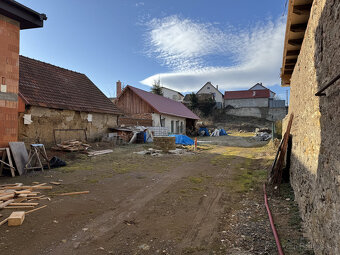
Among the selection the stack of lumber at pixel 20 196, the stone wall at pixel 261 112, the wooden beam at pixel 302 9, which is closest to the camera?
the wooden beam at pixel 302 9

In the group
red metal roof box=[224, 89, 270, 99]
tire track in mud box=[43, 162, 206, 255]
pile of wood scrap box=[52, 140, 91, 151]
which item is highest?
red metal roof box=[224, 89, 270, 99]

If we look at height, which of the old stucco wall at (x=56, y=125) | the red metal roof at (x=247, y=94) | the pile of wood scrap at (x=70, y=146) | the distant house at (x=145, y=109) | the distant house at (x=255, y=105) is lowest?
the pile of wood scrap at (x=70, y=146)

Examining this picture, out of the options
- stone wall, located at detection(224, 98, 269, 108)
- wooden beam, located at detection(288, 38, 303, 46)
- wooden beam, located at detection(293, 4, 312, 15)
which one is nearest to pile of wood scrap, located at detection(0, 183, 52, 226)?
wooden beam, located at detection(293, 4, 312, 15)

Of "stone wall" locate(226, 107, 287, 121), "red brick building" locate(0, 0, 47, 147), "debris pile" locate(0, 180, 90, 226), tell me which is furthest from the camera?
"stone wall" locate(226, 107, 287, 121)

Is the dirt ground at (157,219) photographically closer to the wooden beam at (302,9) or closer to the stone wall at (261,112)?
the wooden beam at (302,9)

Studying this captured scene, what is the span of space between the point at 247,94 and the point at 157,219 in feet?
188

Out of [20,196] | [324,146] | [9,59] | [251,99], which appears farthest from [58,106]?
[251,99]

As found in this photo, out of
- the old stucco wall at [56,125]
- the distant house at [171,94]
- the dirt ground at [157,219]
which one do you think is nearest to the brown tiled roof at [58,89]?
the old stucco wall at [56,125]

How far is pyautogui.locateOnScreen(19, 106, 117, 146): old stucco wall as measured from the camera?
12.2 metres

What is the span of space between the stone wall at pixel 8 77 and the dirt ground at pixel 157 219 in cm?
220

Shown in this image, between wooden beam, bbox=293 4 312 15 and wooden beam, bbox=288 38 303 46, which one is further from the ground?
wooden beam, bbox=293 4 312 15

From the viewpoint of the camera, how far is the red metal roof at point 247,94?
5518 cm

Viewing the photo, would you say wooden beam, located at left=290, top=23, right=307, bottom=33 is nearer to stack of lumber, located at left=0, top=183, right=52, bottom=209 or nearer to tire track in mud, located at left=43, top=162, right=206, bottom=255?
tire track in mud, located at left=43, top=162, right=206, bottom=255

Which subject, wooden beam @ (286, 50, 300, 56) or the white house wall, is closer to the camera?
wooden beam @ (286, 50, 300, 56)
